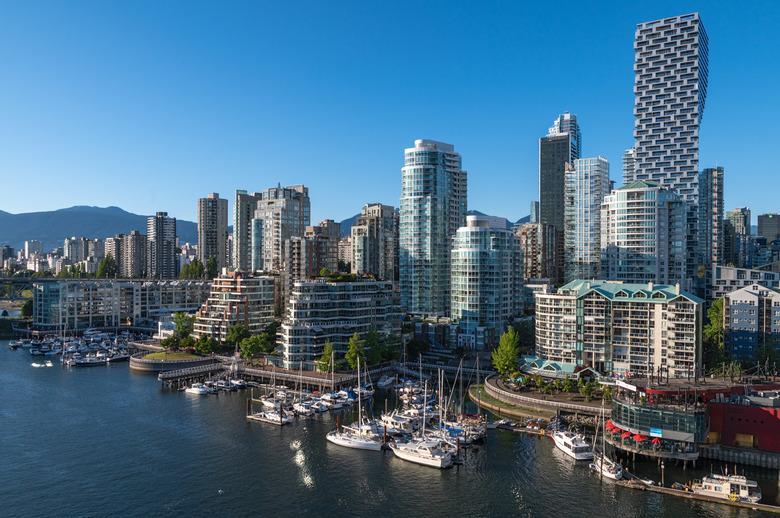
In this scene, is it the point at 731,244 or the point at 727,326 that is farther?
the point at 731,244

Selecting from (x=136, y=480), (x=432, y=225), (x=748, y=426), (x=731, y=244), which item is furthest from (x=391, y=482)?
(x=731, y=244)

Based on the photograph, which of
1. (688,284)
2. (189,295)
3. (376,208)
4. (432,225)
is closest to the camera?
(688,284)

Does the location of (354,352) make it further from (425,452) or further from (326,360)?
(425,452)

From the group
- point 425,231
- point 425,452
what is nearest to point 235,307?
point 425,231

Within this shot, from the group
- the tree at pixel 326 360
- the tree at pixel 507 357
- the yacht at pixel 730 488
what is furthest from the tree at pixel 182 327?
the yacht at pixel 730 488

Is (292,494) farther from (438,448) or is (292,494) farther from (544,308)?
(544,308)

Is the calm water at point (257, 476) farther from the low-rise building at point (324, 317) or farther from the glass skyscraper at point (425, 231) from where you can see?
the glass skyscraper at point (425, 231)

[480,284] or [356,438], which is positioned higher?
[480,284]

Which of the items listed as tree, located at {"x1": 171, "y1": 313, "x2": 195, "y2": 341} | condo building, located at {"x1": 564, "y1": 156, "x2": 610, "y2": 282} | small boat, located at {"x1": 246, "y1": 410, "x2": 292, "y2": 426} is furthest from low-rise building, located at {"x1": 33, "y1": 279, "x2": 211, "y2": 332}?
condo building, located at {"x1": 564, "y1": 156, "x2": 610, "y2": 282}
